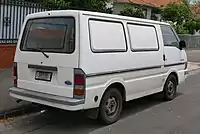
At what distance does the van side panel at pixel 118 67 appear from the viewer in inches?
220

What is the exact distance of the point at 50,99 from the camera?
5688 millimetres

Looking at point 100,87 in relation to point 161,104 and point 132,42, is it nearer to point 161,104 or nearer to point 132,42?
point 132,42

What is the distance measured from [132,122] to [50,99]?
171cm

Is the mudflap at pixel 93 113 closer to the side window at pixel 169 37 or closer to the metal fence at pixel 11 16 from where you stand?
the side window at pixel 169 37

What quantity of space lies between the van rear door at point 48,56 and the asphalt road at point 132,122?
67 centimetres

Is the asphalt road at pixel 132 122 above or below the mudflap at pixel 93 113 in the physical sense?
below

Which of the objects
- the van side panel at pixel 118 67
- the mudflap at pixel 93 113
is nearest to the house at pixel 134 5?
the van side panel at pixel 118 67

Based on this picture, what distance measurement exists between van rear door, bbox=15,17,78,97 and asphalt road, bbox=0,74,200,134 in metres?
0.67

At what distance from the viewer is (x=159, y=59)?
7.61 m

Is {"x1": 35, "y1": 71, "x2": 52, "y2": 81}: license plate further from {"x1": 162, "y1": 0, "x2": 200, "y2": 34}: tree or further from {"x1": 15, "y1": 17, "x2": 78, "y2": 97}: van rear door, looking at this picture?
{"x1": 162, "y1": 0, "x2": 200, "y2": 34}: tree

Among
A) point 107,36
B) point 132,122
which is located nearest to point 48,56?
point 107,36

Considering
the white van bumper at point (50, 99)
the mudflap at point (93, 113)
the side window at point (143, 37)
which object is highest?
the side window at point (143, 37)

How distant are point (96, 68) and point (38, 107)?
188cm

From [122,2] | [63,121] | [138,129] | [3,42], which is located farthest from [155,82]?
[122,2]
